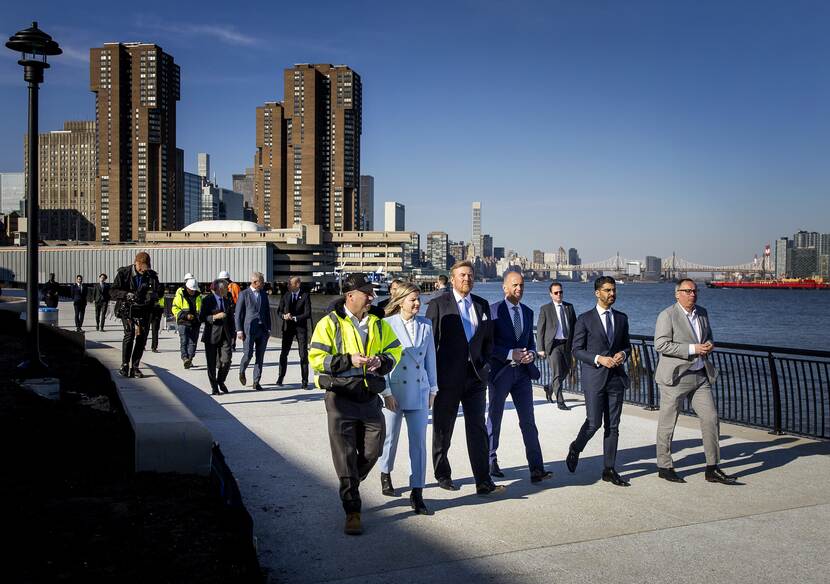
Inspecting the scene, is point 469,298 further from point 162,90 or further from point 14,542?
point 162,90

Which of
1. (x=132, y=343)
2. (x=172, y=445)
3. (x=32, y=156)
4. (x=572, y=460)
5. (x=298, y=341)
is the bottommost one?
(x=572, y=460)

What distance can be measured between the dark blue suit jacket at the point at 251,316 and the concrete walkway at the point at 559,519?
361cm

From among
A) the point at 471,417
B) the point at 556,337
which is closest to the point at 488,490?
the point at 471,417

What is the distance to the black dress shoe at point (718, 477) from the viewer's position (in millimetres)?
7082

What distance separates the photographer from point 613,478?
23.4ft

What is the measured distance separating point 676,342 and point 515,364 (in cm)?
159

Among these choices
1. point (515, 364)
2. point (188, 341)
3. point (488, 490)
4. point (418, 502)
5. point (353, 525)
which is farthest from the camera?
point (188, 341)

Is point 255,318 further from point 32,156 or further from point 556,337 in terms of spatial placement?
point 556,337

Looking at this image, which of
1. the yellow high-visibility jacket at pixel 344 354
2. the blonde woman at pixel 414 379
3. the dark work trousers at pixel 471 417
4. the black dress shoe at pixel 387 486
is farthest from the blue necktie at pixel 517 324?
the yellow high-visibility jacket at pixel 344 354

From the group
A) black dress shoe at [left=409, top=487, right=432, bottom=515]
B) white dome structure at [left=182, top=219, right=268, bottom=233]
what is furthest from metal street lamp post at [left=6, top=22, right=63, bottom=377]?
white dome structure at [left=182, top=219, right=268, bottom=233]

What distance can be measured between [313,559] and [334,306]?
1.84 m

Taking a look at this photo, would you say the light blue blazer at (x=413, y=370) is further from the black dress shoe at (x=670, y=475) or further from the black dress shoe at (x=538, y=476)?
the black dress shoe at (x=670, y=475)

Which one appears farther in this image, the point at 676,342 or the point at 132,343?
the point at 132,343

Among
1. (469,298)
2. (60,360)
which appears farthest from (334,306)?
(60,360)
